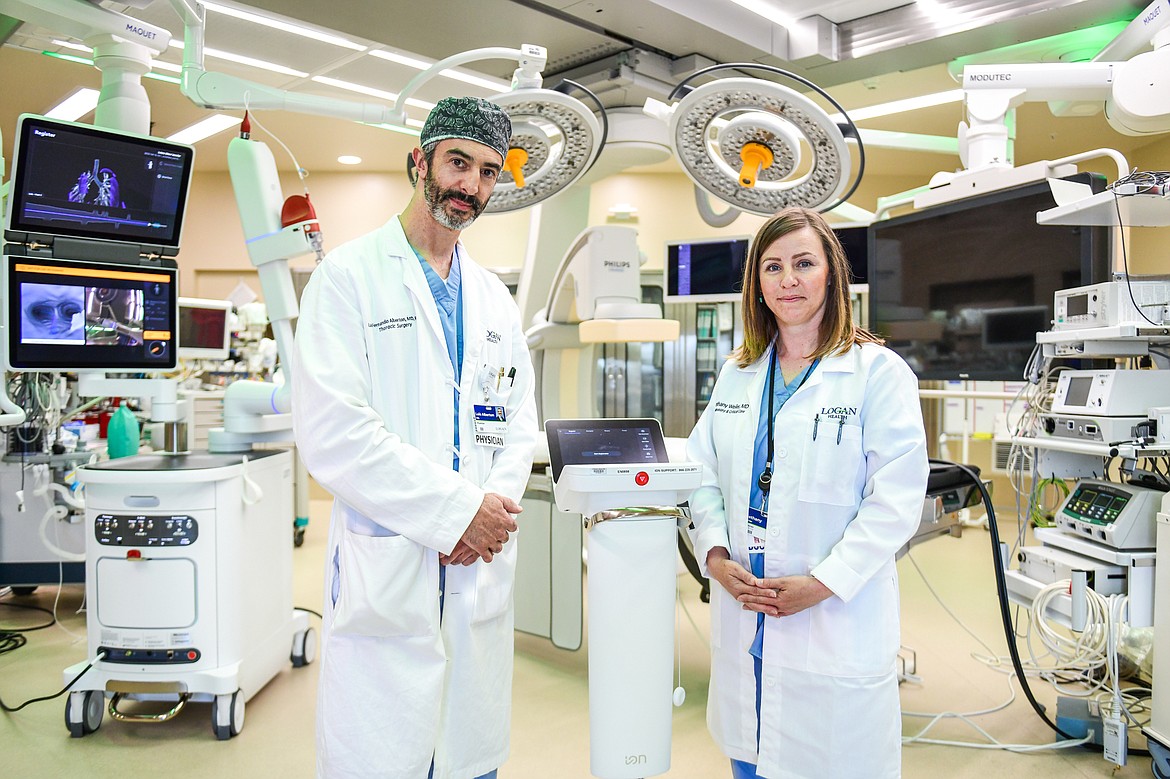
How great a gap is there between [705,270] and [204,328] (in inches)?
110

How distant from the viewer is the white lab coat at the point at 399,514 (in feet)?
5.03

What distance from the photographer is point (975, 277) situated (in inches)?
125

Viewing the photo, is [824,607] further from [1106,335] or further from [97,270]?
[97,270]

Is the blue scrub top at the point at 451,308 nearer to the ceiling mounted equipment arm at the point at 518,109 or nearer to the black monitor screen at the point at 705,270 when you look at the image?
the ceiling mounted equipment arm at the point at 518,109

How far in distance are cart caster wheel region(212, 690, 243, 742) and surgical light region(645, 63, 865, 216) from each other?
2254mm

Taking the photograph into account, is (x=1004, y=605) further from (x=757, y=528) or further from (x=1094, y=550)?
(x=757, y=528)

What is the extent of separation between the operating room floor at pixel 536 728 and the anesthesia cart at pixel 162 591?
111 millimetres

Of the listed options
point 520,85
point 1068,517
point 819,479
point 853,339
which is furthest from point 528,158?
point 1068,517

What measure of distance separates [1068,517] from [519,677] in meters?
2.04

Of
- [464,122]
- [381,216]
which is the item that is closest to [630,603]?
[464,122]

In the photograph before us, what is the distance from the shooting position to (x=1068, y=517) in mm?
2539

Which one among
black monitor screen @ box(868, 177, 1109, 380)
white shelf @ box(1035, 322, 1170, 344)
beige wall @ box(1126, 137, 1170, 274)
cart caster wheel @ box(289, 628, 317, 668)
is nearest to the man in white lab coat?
white shelf @ box(1035, 322, 1170, 344)

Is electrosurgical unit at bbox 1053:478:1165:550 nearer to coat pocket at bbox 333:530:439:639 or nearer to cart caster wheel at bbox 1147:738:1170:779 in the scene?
cart caster wheel at bbox 1147:738:1170:779

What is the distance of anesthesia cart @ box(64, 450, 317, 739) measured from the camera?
8.64ft
